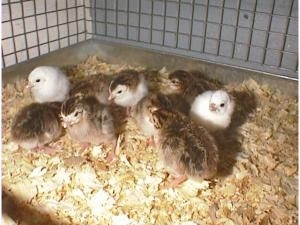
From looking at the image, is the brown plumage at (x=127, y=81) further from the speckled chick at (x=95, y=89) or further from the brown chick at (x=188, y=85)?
the brown chick at (x=188, y=85)

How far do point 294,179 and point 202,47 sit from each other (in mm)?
1477

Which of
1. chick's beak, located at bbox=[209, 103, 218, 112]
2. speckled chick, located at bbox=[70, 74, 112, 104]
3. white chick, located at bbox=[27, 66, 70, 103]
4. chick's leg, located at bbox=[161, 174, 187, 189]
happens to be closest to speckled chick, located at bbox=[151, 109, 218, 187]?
chick's leg, located at bbox=[161, 174, 187, 189]

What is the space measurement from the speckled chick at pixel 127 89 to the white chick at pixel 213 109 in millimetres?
431

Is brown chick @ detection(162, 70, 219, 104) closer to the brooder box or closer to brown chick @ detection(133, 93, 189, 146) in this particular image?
brown chick @ detection(133, 93, 189, 146)

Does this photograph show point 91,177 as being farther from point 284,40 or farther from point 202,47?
point 284,40

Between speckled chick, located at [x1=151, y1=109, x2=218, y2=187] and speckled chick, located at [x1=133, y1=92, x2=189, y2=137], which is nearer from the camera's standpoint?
speckled chick, located at [x1=151, y1=109, x2=218, y2=187]

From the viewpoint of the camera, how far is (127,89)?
2.62 m

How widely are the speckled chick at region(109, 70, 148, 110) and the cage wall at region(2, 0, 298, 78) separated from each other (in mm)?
786

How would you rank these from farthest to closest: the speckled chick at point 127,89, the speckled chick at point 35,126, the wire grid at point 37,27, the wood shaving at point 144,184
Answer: the wire grid at point 37,27 < the speckled chick at point 127,89 < the speckled chick at point 35,126 < the wood shaving at point 144,184

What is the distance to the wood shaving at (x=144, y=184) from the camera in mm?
1958

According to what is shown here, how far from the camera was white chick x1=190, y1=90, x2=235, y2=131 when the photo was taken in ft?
7.77

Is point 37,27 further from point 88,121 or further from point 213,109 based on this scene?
point 213,109

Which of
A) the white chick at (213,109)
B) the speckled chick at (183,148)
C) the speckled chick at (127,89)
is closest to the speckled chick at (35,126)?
the speckled chick at (127,89)

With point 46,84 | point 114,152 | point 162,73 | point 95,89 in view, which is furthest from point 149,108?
point 162,73
